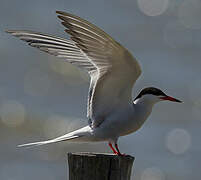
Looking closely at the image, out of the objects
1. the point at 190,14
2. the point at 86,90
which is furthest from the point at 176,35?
the point at 86,90

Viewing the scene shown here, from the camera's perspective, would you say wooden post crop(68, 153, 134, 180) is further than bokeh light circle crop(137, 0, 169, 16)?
No

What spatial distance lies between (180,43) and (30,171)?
5.77 metres

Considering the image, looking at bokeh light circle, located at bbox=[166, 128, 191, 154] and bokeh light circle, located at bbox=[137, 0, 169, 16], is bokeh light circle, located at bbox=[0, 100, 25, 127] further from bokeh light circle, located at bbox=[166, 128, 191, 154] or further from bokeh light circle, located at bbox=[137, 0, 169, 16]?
bokeh light circle, located at bbox=[137, 0, 169, 16]

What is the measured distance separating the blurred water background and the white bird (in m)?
3.84

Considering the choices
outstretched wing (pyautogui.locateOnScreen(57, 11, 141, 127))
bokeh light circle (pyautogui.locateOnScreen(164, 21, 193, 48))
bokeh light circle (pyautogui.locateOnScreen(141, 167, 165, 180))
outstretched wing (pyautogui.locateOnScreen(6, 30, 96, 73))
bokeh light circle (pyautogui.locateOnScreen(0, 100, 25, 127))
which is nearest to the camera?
outstretched wing (pyautogui.locateOnScreen(57, 11, 141, 127))

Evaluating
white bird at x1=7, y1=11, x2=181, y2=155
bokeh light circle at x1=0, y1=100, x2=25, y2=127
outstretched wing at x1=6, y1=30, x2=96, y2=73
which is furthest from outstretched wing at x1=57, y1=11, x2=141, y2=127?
bokeh light circle at x1=0, y1=100, x2=25, y2=127

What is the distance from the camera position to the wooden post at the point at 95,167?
135 inches

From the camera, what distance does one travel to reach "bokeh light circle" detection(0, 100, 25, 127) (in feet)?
33.0

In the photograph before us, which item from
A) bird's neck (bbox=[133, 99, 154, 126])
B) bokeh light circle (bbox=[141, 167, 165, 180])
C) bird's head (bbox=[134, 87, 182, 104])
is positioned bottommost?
bokeh light circle (bbox=[141, 167, 165, 180])

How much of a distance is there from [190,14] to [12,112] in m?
6.19

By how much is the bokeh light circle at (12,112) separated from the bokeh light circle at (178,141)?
267 centimetres

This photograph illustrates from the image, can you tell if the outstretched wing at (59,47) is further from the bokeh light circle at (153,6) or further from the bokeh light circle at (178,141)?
the bokeh light circle at (153,6)

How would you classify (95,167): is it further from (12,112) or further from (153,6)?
(153,6)

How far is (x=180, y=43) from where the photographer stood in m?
12.7
